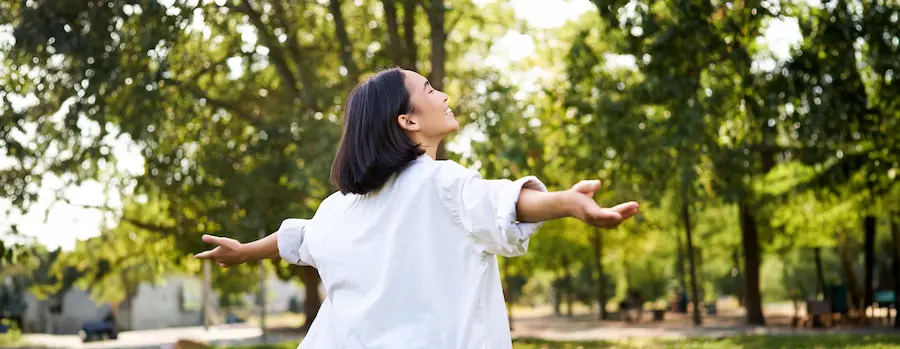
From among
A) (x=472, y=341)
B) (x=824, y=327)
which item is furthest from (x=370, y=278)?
(x=824, y=327)

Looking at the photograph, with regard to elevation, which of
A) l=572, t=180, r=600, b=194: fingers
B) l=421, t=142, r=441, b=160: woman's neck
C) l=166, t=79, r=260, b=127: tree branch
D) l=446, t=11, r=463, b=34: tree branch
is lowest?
l=572, t=180, r=600, b=194: fingers

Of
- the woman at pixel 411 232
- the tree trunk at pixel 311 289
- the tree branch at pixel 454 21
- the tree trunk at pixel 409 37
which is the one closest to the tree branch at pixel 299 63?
the tree trunk at pixel 409 37

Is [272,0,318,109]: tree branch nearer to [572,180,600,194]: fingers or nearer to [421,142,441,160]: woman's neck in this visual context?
[421,142,441,160]: woman's neck

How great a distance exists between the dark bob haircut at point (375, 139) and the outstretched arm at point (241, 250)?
546 millimetres

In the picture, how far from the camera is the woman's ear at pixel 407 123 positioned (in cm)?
305

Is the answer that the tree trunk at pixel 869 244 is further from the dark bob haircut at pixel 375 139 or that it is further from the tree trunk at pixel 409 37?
the dark bob haircut at pixel 375 139

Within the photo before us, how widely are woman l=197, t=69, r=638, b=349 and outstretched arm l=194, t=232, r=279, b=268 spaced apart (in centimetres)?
43

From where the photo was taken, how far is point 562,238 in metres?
40.7

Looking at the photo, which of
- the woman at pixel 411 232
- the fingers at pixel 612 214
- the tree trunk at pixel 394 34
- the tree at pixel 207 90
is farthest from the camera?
the tree trunk at pixel 394 34

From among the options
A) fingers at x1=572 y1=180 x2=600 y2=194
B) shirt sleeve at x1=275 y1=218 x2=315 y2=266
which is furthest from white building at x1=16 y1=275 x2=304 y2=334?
fingers at x1=572 y1=180 x2=600 y2=194

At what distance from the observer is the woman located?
2.74m

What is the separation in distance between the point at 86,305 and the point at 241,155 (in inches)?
2061

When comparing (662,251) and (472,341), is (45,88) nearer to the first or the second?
(472,341)

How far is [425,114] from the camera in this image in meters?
3.08
